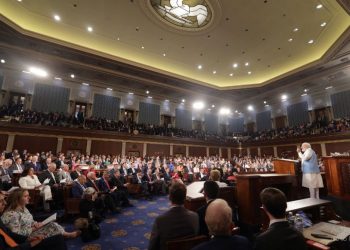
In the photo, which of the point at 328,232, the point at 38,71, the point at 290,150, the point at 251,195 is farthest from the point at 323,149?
the point at 38,71

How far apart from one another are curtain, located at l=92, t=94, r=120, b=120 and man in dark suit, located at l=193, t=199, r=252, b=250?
13361 millimetres

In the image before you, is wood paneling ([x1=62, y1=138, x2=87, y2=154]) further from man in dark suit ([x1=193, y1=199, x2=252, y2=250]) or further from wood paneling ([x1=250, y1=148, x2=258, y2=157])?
wood paneling ([x1=250, y1=148, x2=258, y2=157])

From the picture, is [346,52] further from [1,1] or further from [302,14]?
[1,1]

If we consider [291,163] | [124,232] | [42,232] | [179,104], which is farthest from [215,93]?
[42,232]

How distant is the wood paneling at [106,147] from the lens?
11375 mm

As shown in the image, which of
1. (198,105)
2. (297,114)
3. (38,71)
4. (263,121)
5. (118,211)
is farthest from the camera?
(198,105)

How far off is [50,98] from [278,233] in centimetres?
1377

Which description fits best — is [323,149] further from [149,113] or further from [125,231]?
[125,231]

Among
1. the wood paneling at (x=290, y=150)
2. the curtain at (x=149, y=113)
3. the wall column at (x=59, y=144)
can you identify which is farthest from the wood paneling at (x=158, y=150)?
the wood paneling at (x=290, y=150)

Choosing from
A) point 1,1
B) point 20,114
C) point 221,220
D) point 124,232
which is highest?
point 1,1

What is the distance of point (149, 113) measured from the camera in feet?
50.3

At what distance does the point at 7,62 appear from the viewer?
34.9 feet

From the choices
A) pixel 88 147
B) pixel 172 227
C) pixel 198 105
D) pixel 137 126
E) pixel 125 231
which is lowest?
pixel 125 231

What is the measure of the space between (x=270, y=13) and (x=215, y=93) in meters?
7.75
